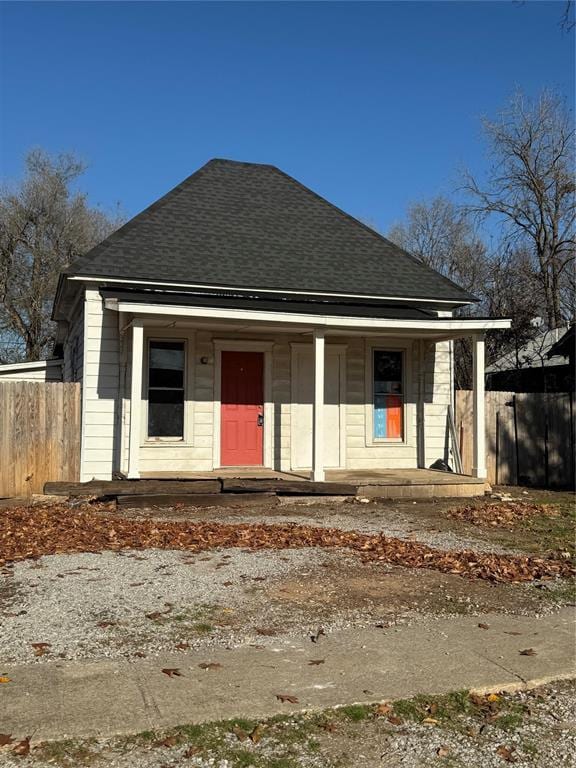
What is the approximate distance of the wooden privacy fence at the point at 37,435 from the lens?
1202 centimetres

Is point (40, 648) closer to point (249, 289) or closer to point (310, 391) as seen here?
point (249, 289)

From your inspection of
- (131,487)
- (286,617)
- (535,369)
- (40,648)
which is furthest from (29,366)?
(535,369)

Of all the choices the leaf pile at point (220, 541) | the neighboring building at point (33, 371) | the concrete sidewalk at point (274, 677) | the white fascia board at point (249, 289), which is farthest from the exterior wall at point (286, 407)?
the concrete sidewalk at point (274, 677)

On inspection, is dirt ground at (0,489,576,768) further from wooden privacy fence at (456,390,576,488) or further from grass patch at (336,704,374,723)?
wooden privacy fence at (456,390,576,488)

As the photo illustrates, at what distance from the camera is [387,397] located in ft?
49.4

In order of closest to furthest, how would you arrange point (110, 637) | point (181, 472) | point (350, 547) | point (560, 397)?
1. point (110, 637)
2. point (350, 547)
3. point (181, 472)
4. point (560, 397)

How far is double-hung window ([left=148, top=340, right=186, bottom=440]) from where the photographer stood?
13523 mm

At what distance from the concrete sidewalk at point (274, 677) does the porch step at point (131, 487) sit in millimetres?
6660

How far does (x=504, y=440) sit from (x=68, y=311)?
9941 millimetres

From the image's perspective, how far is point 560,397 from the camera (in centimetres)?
1603

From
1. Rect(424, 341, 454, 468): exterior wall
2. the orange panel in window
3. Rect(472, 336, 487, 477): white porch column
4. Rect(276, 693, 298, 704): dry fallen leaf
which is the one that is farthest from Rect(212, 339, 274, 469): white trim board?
Rect(276, 693, 298, 704): dry fallen leaf

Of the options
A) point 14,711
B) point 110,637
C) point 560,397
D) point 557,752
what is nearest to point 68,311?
point 560,397

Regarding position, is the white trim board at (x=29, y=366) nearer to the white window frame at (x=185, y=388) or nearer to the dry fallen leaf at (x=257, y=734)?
the white window frame at (x=185, y=388)

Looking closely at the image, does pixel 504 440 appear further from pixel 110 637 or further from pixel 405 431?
pixel 110 637
